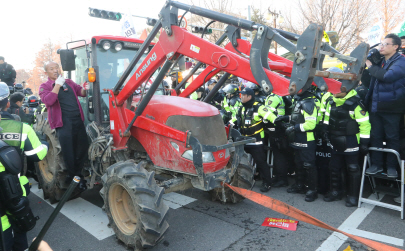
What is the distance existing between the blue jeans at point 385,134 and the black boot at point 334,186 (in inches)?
23.2

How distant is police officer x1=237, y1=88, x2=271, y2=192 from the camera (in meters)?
5.66

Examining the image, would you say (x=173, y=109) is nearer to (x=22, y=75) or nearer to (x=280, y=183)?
(x=280, y=183)

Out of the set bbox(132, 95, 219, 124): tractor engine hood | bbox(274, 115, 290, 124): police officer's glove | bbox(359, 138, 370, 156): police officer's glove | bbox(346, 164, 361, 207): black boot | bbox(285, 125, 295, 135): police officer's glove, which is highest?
bbox(132, 95, 219, 124): tractor engine hood

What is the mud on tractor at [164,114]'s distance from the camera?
2.75 meters

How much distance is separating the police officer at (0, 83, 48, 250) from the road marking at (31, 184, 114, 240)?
1.31 metres

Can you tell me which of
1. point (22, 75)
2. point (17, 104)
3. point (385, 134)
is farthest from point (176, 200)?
point (22, 75)

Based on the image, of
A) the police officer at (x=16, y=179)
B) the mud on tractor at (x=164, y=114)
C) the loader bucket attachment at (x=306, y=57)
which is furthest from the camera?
the mud on tractor at (x=164, y=114)

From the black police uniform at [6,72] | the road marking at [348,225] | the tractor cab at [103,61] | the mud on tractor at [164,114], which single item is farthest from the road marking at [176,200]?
the black police uniform at [6,72]

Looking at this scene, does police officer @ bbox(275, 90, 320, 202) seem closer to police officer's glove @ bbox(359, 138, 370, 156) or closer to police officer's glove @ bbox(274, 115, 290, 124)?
police officer's glove @ bbox(274, 115, 290, 124)

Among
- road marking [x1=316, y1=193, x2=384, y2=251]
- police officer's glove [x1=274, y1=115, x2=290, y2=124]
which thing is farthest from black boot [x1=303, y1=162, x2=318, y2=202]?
police officer's glove [x1=274, y1=115, x2=290, y2=124]

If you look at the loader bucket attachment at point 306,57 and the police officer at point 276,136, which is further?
the police officer at point 276,136

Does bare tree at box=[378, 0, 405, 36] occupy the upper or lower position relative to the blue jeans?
upper

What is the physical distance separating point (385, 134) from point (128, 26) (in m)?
6.26

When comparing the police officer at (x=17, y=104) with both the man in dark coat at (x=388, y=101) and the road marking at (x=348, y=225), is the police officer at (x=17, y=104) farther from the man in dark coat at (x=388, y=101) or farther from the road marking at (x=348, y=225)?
the man in dark coat at (x=388, y=101)
